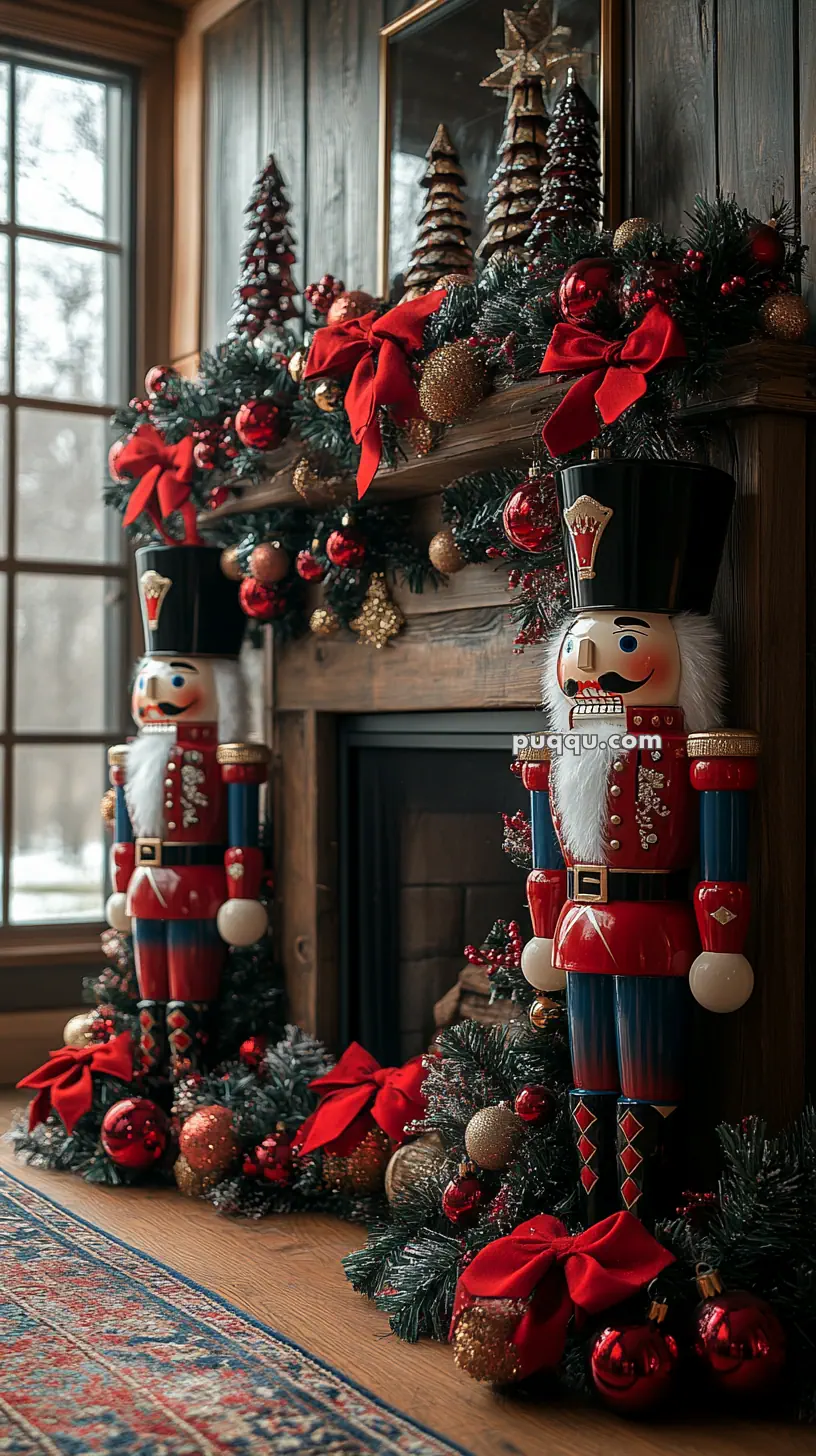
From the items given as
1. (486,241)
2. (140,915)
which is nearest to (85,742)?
(140,915)

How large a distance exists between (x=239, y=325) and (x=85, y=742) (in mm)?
1133

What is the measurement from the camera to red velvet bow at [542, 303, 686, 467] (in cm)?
188

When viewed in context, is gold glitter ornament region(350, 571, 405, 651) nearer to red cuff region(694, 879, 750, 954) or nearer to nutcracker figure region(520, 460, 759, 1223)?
nutcracker figure region(520, 460, 759, 1223)

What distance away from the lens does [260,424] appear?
271cm

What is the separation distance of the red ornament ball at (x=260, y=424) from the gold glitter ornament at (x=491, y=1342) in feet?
5.13

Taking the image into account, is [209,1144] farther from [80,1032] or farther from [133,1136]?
[80,1032]

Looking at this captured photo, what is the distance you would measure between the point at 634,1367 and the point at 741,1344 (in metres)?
0.12

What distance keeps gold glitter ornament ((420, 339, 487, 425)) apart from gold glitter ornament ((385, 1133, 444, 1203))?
1094mm

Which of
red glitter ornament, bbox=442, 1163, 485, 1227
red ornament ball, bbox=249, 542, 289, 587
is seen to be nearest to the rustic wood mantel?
red glitter ornament, bbox=442, 1163, 485, 1227

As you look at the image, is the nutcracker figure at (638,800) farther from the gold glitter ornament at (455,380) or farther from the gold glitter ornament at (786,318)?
the gold glitter ornament at (455,380)

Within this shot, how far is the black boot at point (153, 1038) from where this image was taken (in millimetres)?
2887

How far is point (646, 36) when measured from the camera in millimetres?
2297

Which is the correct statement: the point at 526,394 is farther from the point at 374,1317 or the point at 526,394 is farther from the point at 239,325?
the point at 374,1317

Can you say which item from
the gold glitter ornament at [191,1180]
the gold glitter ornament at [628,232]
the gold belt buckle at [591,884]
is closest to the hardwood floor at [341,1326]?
the gold glitter ornament at [191,1180]
